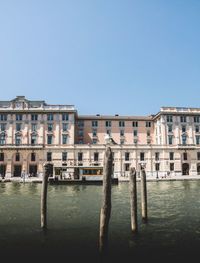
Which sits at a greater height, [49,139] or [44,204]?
[49,139]

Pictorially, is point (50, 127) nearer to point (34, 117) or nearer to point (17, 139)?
point (34, 117)

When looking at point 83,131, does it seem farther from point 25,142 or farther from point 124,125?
point 25,142

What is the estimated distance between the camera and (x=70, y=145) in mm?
65438

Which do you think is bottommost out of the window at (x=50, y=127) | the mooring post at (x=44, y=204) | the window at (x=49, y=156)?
the mooring post at (x=44, y=204)

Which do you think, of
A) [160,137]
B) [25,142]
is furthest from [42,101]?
[160,137]

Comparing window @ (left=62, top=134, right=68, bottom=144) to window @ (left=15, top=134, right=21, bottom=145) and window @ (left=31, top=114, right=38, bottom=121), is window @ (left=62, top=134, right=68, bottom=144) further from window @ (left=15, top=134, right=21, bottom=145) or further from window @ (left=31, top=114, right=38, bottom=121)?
window @ (left=15, top=134, right=21, bottom=145)

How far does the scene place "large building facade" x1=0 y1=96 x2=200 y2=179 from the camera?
6475 centimetres

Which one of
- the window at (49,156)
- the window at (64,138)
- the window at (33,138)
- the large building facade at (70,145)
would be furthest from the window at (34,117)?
the window at (49,156)

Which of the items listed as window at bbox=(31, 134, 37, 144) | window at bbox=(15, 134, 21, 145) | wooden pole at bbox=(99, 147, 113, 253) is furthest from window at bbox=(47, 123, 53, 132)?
wooden pole at bbox=(99, 147, 113, 253)

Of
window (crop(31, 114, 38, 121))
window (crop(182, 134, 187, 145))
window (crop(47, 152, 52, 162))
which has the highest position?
window (crop(31, 114, 38, 121))

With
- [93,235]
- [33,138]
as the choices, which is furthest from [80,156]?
[93,235]

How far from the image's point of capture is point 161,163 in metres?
66.4

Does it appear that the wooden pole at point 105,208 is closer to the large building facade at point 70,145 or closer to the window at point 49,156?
the large building facade at point 70,145

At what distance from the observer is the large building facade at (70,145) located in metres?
64.8
